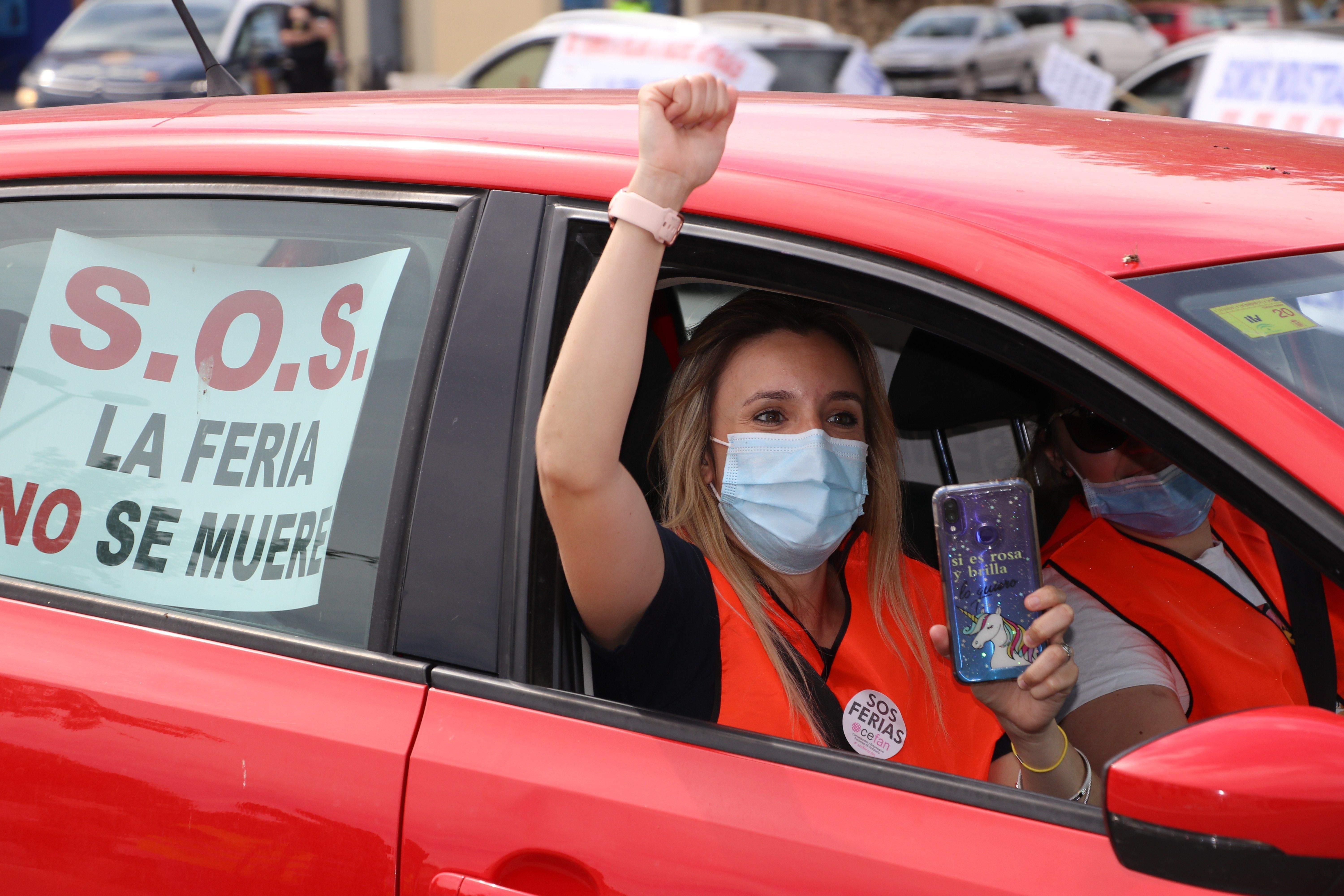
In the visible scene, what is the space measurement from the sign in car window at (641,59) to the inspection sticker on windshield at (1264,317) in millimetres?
6407

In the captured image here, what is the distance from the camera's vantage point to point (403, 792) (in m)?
1.34

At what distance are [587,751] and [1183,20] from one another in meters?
29.5

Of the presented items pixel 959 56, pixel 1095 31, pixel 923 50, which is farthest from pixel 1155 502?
pixel 1095 31

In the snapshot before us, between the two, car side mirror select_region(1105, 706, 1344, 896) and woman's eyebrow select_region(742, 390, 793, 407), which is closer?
car side mirror select_region(1105, 706, 1344, 896)

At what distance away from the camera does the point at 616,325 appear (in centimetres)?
137

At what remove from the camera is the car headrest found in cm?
226

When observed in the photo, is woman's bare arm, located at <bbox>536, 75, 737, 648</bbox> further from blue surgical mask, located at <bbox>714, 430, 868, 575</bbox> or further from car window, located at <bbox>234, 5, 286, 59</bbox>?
car window, located at <bbox>234, 5, 286, 59</bbox>

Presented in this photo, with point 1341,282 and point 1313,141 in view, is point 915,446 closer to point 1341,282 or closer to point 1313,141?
point 1313,141

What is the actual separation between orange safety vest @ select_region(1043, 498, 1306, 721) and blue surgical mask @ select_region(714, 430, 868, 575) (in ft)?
1.43

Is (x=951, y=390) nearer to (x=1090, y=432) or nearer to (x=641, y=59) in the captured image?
(x=1090, y=432)

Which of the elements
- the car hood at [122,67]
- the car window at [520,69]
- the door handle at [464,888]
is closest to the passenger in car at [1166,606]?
the door handle at [464,888]

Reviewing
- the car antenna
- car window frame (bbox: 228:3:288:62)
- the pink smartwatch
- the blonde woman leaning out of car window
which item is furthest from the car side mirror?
car window frame (bbox: 228:3:288:62)

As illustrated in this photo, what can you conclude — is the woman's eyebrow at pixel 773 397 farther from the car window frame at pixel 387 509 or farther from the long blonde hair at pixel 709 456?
the car window frame at pixel 387 509

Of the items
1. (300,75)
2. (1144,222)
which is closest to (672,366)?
(1144,222)
